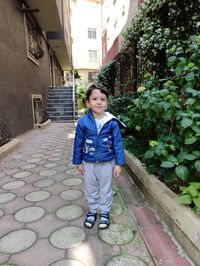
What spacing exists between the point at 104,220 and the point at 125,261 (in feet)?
1.29

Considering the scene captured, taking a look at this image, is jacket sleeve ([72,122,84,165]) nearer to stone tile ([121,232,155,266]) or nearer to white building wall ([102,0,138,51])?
stone tile ([121,232,155,266])

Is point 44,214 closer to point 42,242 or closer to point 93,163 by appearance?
point 42,242

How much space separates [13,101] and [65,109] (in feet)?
14.4

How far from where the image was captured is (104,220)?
65.4 inches

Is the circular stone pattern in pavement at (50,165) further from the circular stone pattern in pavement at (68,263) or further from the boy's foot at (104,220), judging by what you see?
the circular stone pattern in pavement at (68,263)

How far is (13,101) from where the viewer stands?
488 centimetres

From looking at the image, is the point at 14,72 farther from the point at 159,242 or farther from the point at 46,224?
the point at 159,242

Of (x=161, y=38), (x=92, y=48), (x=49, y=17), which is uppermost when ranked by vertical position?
(x=92, y=48)

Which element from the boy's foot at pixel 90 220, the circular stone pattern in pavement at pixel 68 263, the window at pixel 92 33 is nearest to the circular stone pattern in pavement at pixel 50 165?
the boy's foot at pixel 90 220

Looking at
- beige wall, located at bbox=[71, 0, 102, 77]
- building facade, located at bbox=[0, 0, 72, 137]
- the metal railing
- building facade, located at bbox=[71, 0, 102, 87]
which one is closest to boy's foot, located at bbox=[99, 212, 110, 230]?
the metal railing

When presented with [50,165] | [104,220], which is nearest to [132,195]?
[104,220]

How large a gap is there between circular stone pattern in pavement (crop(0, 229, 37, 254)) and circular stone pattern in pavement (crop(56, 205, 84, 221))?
0.29 meters

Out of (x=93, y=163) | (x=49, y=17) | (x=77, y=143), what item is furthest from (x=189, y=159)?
(x=49, y=17)

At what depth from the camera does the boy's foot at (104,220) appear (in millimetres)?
1622
